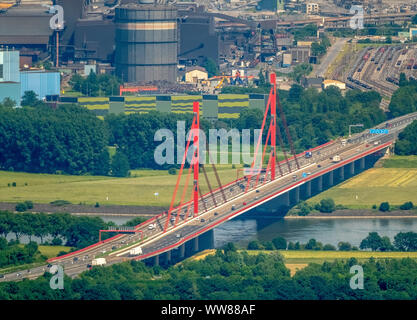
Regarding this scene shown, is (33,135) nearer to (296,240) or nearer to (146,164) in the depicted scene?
(146,164)

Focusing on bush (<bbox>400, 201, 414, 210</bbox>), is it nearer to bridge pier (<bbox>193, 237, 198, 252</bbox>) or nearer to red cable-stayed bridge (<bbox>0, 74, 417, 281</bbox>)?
red cable-stayed bridge (<bbox>0, 74, 417, 281</bbox>)

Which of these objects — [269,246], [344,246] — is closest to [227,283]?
[269,246]

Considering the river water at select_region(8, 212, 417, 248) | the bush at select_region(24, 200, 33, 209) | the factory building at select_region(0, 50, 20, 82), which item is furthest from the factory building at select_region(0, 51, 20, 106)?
the river water at select_region(8, 212, 417, 248)

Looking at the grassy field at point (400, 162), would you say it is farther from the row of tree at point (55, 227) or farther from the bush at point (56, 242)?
the bush at point (56, 242)

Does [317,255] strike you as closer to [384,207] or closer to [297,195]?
[384,207]

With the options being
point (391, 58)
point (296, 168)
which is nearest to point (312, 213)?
point (296, 168)
